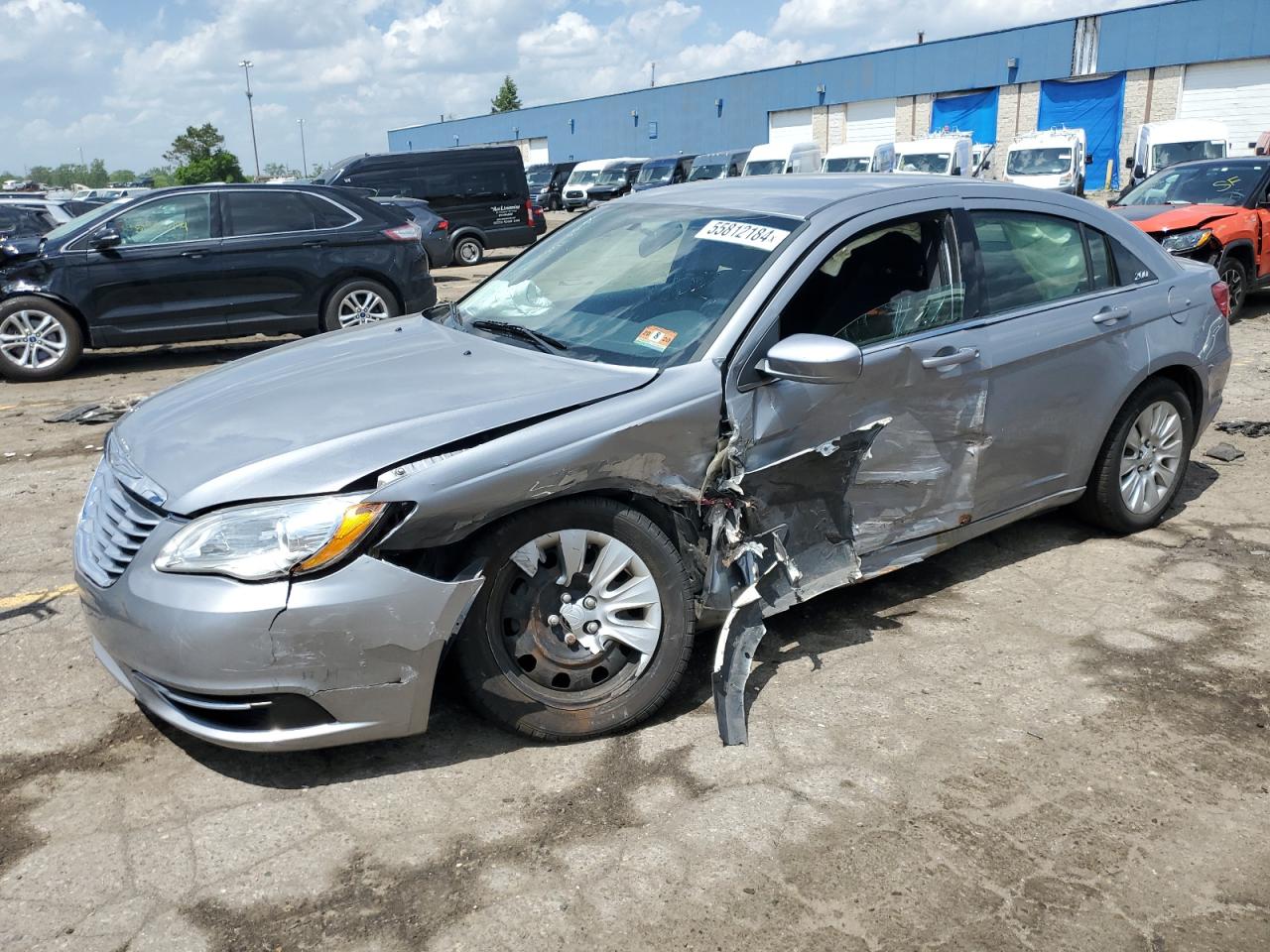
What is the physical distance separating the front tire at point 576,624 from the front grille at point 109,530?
96 cm

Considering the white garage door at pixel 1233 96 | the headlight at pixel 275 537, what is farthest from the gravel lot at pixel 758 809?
the white garage door at pixel 1233 96

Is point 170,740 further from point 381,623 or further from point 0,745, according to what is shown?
point 381,623

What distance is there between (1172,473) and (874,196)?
232 centimetres

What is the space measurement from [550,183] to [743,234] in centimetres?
3614

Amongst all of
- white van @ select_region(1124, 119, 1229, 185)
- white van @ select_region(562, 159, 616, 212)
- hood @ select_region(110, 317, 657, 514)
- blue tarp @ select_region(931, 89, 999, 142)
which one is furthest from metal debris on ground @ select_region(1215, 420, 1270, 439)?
blue tarp @ select_region(931, 89, 999, 142)

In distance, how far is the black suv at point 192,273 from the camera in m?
9.80

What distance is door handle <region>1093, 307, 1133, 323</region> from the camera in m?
4.60

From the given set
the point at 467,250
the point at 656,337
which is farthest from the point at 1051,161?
the point at 656,337

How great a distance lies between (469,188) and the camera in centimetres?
2091

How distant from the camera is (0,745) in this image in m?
3.40

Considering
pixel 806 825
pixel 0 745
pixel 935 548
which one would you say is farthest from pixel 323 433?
pixel 935 548

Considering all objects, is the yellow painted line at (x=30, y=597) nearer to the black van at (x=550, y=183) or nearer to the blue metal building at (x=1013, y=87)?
the black van at (x=550, y=183)

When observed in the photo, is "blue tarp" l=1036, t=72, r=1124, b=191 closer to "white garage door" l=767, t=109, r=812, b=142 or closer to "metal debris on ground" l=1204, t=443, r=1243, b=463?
"white garage door" l=767, t=109, r=812, b=142

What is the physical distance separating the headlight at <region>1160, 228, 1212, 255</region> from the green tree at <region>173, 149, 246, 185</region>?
51.0 m
